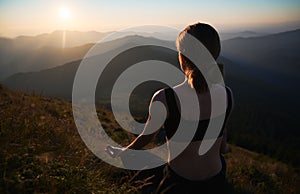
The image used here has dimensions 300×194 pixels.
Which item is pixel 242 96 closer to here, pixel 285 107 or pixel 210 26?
pixel 285 107

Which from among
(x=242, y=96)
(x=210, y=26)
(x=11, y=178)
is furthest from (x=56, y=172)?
(x=242, y=96)

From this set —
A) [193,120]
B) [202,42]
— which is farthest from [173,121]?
[202,42]

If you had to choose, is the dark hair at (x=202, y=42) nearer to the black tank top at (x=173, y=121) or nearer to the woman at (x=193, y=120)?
the woman at (x=193, y=120)

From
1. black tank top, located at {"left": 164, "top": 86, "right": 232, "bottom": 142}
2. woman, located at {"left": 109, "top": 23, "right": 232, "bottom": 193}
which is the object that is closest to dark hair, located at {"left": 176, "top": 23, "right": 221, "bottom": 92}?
woman, located at {"left": 109, "top": 23, "right": 232, "bottom": 193}

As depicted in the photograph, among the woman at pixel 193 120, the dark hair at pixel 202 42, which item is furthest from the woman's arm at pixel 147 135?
the dark hair at pixel 202 42

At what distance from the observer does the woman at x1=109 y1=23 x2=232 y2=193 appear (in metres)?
2.61

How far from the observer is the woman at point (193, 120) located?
2613 millimetres

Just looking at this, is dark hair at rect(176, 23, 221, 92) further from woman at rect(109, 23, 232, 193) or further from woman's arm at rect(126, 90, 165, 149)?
woman's arm at rect(126, 90, 165, 149)

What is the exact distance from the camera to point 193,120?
2691 mm

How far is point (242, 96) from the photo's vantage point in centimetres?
18412

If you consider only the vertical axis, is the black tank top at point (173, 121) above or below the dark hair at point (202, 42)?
below

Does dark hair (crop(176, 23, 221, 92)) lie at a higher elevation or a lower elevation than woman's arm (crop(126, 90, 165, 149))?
higher

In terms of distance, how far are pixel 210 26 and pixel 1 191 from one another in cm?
218

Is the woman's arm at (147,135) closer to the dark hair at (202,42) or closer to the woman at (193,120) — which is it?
the woman at (193,120)
